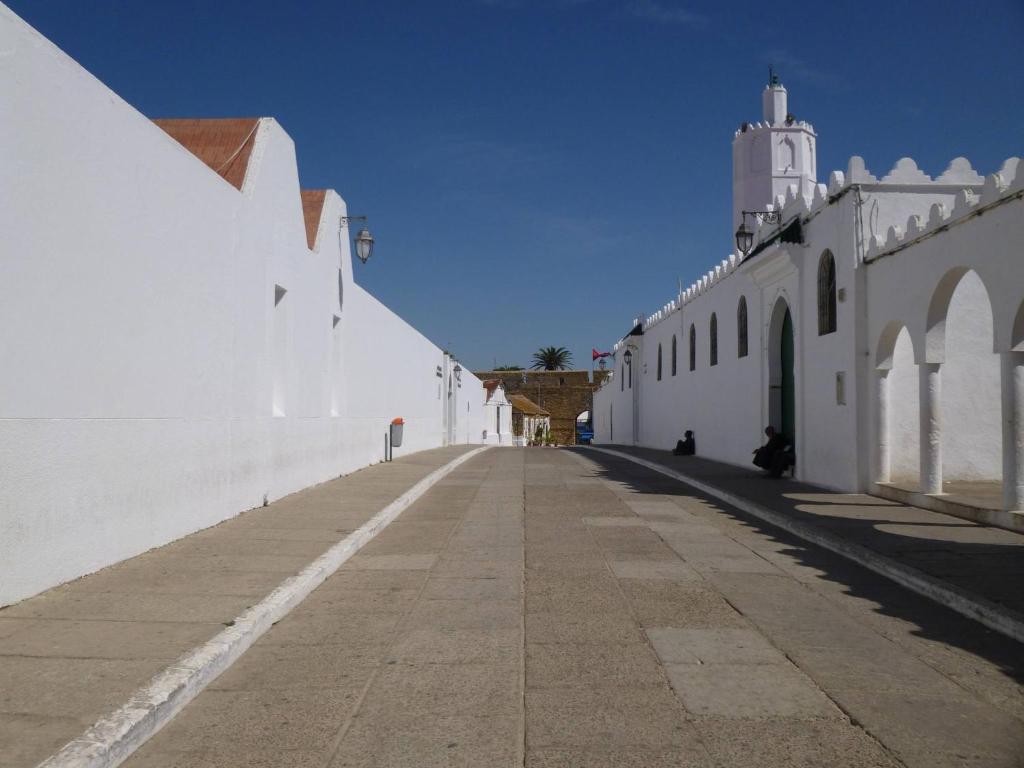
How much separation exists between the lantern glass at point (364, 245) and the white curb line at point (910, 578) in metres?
8.21

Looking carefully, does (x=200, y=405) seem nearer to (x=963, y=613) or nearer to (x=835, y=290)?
(x=963, y=613)

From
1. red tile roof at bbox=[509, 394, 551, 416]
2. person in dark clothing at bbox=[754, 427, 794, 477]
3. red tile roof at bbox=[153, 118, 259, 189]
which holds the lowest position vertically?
person in dark clothing at bbox=[754, 427, 794, 477]

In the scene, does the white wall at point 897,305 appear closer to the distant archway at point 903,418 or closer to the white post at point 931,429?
the distant archway at point 903,418

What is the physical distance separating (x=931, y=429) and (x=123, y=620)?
10.1m

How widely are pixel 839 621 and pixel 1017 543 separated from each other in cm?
381

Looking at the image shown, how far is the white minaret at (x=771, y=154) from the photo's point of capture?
117ft

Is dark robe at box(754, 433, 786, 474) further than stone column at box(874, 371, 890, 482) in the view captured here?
Yes

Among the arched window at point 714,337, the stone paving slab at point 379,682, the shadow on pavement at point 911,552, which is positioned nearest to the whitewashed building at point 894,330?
the shadow on pavement at point 911,552

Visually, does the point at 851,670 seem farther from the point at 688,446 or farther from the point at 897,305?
the point at 688,446

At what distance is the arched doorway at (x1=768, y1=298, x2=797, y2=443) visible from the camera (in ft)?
60.7

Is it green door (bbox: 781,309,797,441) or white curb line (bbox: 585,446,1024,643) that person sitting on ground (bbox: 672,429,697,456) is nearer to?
green door (bbox: 781,309,797,441)

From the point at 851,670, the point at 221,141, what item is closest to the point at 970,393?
the point at 851,670

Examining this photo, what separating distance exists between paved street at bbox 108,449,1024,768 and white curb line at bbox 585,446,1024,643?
5.0 inches

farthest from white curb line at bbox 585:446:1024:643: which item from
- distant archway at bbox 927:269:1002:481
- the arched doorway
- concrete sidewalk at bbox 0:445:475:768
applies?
the arched doorway
